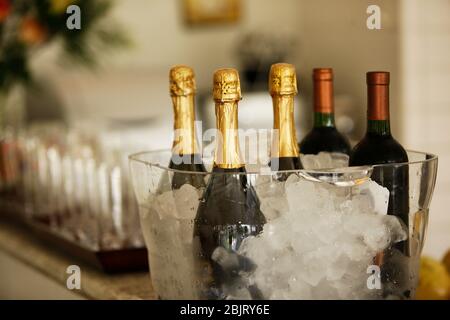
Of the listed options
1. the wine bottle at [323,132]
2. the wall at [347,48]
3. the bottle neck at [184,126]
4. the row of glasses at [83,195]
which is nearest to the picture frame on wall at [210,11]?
the wall at [347,48]

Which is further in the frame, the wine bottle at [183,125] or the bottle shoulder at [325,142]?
the bottle shoulder at [325,142]

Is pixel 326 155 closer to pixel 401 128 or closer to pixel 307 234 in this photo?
pixel 307 234

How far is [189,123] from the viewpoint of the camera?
2.61 ft

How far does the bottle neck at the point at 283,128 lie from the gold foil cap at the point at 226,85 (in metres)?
0.07

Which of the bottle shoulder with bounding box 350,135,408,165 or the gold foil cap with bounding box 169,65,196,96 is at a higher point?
the gold foil cap with bounding box 169,65,196,96

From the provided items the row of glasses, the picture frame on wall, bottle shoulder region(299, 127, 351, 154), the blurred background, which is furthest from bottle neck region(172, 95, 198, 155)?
the picture frame on wall

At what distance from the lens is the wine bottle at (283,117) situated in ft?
2.37

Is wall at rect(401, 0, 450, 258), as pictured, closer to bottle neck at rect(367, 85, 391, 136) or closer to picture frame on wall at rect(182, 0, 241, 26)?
picture frame on wall at rect(182, 0, 241, 26)

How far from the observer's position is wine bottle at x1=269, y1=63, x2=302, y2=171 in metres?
0.72

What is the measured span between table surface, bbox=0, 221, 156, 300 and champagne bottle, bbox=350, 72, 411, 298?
1.09 feet

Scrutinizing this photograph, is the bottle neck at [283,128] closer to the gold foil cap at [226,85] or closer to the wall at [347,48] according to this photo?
the gold foil cap at [226,85]

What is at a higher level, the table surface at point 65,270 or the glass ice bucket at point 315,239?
the glass ice bucket at point 315,239

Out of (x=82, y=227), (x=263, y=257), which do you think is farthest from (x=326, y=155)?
(x=82, y=227)

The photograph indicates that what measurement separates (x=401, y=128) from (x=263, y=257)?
2.73 metres
